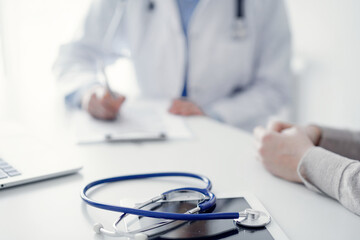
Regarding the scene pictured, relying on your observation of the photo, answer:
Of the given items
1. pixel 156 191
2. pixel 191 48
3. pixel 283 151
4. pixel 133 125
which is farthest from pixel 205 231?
pixel 191 48

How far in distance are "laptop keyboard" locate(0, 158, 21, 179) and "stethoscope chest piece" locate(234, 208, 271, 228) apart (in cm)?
37

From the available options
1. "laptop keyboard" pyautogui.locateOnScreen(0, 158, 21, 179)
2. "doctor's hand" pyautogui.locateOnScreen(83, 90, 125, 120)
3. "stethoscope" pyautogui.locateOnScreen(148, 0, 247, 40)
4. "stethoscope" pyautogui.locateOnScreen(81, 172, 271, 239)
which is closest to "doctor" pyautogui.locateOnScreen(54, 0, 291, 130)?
"stethoscope" pyautogui.locateOnScreen(148, 0, 247, 40)

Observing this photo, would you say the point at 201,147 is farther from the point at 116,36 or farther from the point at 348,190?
the point at 116,36

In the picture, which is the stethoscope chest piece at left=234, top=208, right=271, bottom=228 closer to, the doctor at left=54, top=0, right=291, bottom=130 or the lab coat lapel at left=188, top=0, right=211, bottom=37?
the doctor at left=54, top=0, right=291, bottom=130

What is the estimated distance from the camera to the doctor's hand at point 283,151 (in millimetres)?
653

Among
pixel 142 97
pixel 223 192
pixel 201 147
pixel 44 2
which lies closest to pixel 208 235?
pixel 223 192

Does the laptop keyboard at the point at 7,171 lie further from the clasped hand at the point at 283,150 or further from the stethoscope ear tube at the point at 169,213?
the clasped hand at the point at 283,150

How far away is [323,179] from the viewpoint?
58cm

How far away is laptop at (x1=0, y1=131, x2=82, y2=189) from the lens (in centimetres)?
60

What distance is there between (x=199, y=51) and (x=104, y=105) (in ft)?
1.58

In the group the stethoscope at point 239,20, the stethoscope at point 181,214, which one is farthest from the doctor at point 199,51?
the stethoscope at point 181,214

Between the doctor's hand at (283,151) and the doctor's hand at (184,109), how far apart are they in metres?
0.41

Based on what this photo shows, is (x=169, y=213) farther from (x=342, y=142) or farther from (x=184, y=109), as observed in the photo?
(x=184, y=109)

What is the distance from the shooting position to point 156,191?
0.59 meters
